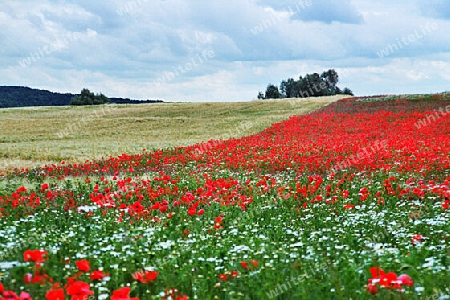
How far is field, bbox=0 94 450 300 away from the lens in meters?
5.72

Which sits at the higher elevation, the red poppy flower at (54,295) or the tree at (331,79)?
the tree at (331,79)

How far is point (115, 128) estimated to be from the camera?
156 feet

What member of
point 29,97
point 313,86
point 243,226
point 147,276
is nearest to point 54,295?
point 147,276

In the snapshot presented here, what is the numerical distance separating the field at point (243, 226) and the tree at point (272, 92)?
85.3m

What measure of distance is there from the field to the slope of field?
4.27 metres

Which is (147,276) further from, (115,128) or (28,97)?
(28,97)

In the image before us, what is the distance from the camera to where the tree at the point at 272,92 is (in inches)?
4343

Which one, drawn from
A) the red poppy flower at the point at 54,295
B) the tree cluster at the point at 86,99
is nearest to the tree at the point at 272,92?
the tree cluster at the point at 86,99

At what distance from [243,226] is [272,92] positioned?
102m

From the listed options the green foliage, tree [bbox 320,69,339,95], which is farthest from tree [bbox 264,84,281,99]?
the green foliage

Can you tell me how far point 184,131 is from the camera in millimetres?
41688

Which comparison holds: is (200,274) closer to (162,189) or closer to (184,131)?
(162,189)

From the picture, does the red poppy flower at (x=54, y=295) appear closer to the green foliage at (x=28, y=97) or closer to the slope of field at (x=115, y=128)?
the slope of field at (x=115, y=128)

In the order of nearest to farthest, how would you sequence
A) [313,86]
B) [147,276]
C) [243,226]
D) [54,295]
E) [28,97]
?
1. [54,295]
2. [147,276]
3. [243,226]
4. [313,86]
5. [28,97]
